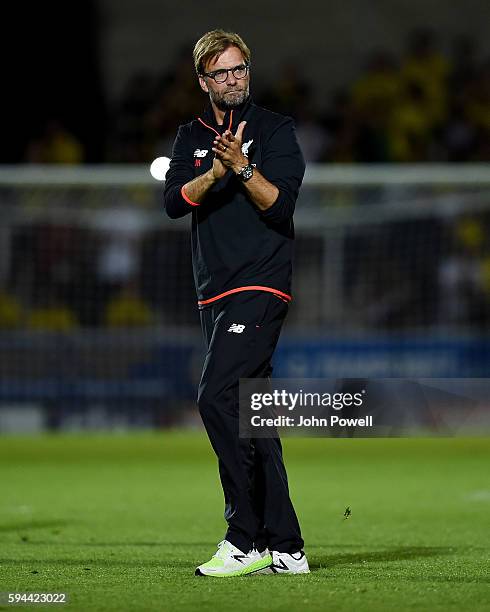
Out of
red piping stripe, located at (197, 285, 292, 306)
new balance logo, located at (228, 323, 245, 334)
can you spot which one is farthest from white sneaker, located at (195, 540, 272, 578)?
red piping stripe, located at (197, 285, 292, 306)

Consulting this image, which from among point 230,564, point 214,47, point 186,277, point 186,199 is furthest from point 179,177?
point 186,277

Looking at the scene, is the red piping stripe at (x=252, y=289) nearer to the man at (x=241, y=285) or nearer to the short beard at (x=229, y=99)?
the man at (x=241, y=285)

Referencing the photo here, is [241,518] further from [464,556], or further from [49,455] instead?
[49,455]

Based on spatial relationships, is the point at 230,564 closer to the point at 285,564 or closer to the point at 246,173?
the point at 285,564

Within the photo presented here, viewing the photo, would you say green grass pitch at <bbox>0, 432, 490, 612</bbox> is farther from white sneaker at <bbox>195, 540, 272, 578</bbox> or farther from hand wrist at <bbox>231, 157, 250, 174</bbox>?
hand wrist at <bbox>231, 157, 250, 174</bbox>

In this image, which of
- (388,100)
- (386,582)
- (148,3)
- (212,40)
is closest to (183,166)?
(212,40)

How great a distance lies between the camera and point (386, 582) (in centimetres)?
490

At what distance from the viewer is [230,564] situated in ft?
16.4

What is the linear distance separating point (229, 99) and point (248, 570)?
1.83 meters

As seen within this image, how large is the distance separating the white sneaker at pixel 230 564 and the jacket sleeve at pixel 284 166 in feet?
4.19

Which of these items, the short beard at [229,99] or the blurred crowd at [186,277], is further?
the blurred crowd at [186,277]

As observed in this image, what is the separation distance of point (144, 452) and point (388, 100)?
6.29m

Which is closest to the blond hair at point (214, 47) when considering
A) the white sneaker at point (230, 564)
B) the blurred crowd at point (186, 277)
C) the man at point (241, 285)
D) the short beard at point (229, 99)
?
the man at point (241, 285)

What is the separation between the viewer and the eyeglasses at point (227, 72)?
16.6 ft
